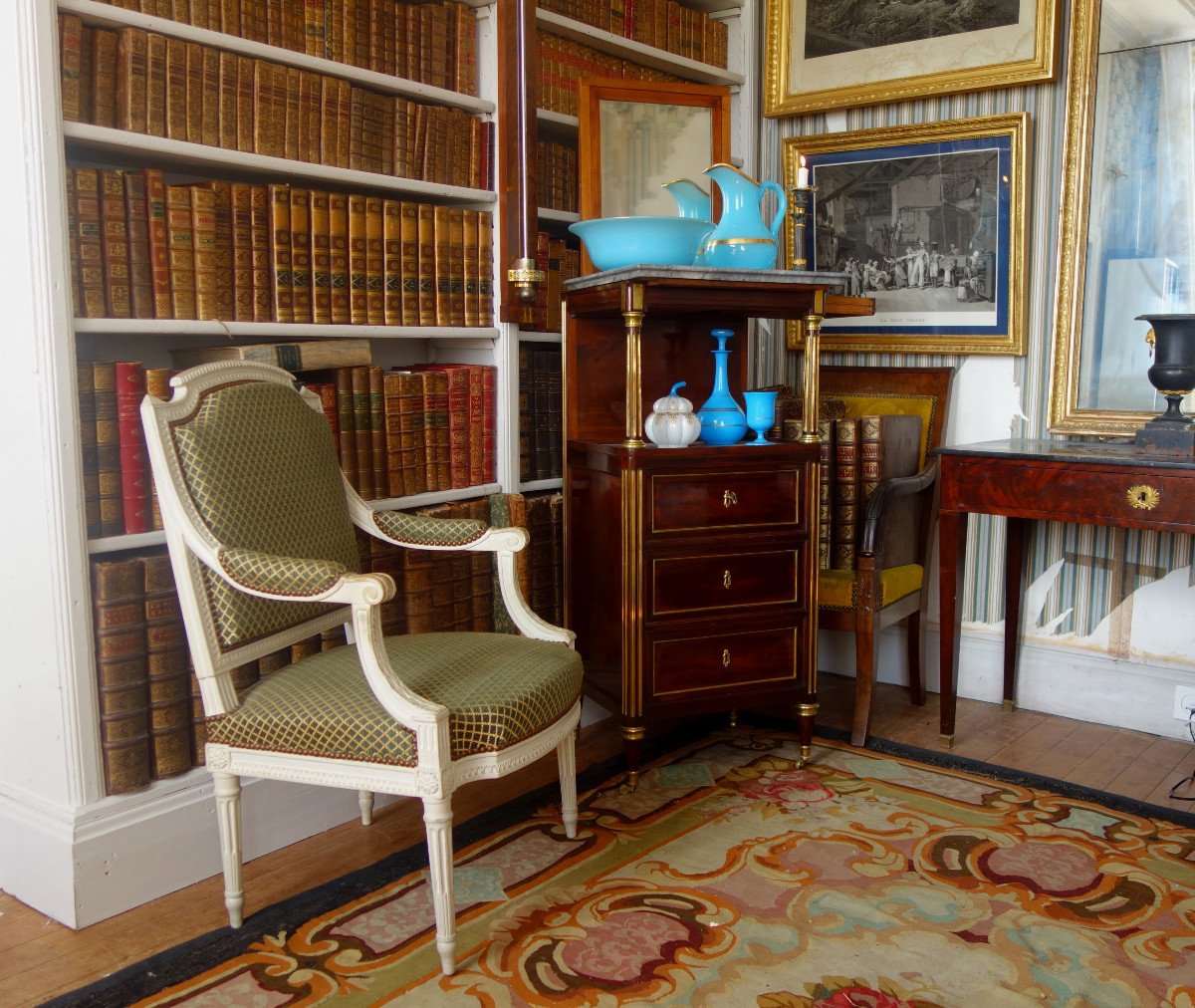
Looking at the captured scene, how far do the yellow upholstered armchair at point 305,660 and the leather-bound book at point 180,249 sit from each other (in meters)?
0.21

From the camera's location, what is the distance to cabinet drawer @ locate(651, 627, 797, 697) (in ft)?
9.74

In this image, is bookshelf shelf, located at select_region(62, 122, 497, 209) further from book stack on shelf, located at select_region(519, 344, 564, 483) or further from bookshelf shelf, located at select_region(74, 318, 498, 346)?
book stack on shelf, located at select_region(519, 344, 564, 483)

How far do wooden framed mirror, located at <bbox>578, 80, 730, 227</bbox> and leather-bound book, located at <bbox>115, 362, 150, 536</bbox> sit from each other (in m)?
1.47

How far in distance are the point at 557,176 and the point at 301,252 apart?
1012mm

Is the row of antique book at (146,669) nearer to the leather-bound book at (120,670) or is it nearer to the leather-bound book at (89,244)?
the leather-bound book at (120,670)

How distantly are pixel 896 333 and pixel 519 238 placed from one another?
4.76ft

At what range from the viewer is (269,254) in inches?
104

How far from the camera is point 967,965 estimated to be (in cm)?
213

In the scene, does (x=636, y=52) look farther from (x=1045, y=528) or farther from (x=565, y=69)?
(x=1045, y=528)

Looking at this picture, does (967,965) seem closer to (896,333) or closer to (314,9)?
(896,333)

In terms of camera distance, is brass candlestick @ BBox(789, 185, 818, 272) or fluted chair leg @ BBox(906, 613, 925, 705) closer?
brass candlestick @ BBox(789, 185, 818, 272)

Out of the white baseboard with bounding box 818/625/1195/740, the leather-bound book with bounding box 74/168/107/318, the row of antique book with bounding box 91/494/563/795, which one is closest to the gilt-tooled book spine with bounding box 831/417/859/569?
the white baseboard with bounding box 818/625/1195/740

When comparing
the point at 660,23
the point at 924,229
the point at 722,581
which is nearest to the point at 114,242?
the point at 722,581

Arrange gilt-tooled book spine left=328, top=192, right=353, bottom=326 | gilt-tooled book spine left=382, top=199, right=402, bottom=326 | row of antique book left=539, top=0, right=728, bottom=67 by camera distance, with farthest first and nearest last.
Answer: row of antique book left=539, top=0, right=728, bottom=67 < gilt-tooled book spine left=382, top=199, right=402, bottom=326 < gilt-tooled book spine left=328, top=192, right=353, bottom=326
